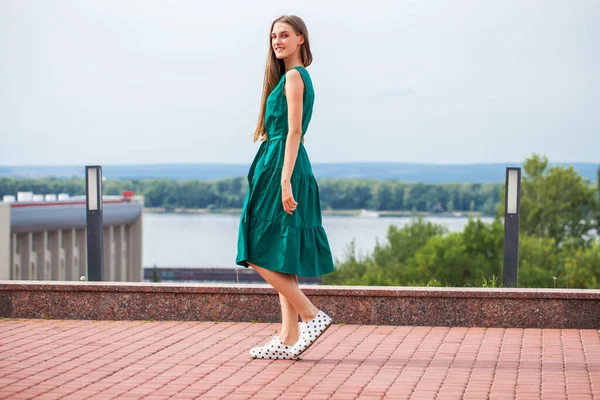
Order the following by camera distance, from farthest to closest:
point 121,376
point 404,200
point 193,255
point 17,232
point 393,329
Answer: point 193,255, point 404,200, point 17,232, point 393,329, point 121,376

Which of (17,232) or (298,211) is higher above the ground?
(298,211)

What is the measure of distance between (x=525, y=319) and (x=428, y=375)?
2.25m

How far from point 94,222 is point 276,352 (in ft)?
12.6

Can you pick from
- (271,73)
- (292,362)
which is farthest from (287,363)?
(271,73)

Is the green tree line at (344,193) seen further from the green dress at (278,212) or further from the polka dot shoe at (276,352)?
the green dress at (278,212)

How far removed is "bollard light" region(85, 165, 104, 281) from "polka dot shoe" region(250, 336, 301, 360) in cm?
359

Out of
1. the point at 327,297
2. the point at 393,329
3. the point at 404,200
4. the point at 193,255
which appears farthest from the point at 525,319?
the point at 193,255

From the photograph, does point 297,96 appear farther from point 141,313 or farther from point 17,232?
point 17,232

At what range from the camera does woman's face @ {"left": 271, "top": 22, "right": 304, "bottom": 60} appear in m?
5.99

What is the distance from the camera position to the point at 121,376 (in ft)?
18.3

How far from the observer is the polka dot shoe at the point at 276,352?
612cm

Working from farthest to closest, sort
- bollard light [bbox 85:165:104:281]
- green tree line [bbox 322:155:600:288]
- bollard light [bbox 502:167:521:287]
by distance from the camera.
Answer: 1. green tree line [bbox 322:155:600:288]
2. bollard light [bbox 85:165:104:281]
3. bollard light [bbox 502:167:521:287]

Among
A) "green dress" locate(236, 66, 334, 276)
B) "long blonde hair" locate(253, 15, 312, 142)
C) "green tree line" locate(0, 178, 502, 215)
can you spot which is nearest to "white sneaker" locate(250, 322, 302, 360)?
"green dress" locate(236, 66, 334, 276)

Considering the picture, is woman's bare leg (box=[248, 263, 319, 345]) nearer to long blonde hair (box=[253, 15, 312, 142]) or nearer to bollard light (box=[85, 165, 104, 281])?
long blonde hair (box=[253, 15, 312, 142])
